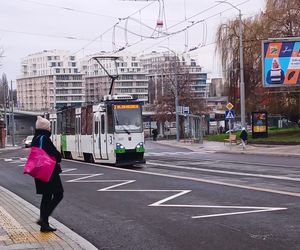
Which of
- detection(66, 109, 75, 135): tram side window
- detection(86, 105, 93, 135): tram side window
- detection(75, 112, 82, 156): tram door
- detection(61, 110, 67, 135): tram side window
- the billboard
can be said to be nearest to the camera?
detection(86, 105, 93, 135): tram side window

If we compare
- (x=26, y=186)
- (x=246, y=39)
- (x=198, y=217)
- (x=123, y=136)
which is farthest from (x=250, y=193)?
(x=246, y=39)

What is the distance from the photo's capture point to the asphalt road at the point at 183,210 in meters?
8.00

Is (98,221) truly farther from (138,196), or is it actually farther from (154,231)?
(138,196)

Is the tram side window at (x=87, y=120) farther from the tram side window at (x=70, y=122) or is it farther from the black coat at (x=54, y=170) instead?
the black coat at (x=54, y=170)

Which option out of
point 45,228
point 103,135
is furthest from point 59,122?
point 45,228

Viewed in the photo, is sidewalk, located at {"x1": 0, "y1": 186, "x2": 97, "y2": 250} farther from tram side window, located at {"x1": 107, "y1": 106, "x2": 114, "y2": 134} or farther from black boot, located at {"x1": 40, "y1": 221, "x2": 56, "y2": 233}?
tram side window, located at {"x1": 107, "y1": 106, "x2": 114, "y2": 134}

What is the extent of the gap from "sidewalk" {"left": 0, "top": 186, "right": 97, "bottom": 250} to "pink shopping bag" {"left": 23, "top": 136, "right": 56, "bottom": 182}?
89 centimetres

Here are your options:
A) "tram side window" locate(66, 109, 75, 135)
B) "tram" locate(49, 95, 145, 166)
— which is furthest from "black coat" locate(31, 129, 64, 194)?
"tram side window" locate(66, 109, 75, 135)

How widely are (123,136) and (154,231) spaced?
14.6 m

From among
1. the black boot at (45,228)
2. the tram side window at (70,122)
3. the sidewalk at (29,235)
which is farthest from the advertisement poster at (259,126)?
the black boot at (45,228)

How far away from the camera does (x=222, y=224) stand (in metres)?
9.11

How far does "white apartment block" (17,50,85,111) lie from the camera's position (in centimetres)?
10647

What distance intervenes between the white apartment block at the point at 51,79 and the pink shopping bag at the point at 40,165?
304ft

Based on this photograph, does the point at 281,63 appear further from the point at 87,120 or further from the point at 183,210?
the point at 183,210
